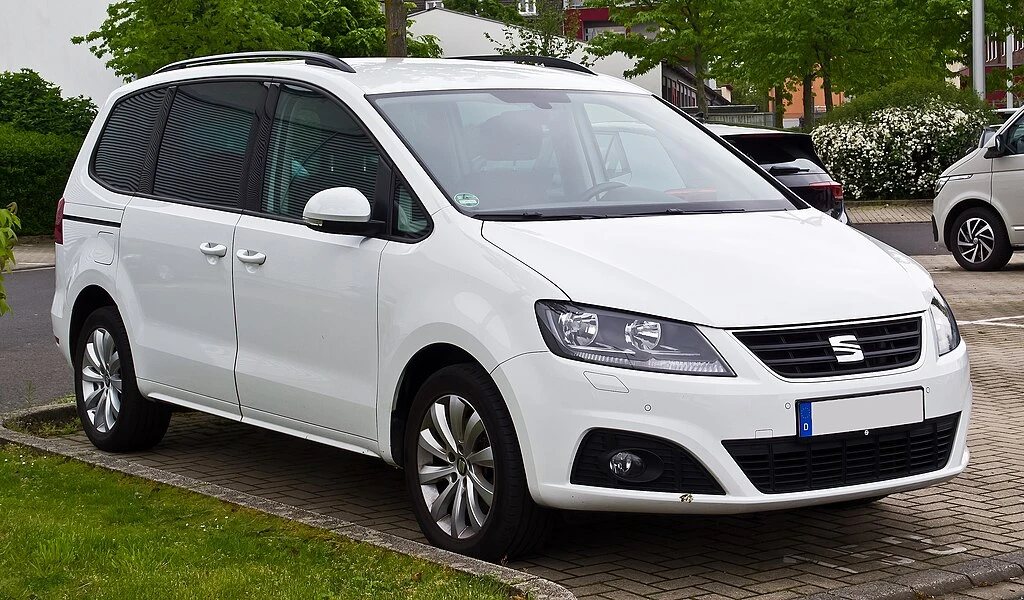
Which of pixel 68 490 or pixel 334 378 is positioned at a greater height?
pixel 334 378

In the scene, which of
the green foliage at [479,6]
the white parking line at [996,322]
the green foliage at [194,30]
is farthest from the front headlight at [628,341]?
the green foliage at [479,6]

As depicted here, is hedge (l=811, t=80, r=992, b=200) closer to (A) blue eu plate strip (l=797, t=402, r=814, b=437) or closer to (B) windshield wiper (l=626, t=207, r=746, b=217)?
(B) windshield wiper (l=626, t=207, r=746, b=217)

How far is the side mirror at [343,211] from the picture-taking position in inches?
225

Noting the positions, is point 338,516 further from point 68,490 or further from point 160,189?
point 160,189

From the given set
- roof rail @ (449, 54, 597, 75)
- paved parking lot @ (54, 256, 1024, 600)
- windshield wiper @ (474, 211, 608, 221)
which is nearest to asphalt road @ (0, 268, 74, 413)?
paved parking lot @ (54, 256, 1024, 600)

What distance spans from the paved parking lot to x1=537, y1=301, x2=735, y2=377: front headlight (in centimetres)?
78

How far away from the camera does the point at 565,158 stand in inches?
241

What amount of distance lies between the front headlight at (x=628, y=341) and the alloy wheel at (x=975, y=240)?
13.3 meters

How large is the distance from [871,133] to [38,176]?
15.0 m

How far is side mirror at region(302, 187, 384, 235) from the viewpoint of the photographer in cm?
572

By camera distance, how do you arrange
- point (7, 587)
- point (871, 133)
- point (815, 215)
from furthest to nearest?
point (871, 133) < point (815, 215) < point (7, 587)

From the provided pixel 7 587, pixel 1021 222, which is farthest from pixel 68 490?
pixel 1021 222

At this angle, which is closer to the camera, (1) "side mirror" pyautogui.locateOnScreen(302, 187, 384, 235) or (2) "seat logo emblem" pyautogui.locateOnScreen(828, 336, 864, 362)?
(2) "seat logo emblem" pyautogui.locateOnScreen(828, 336, 864, 362)

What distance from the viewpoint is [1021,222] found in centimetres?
1684
